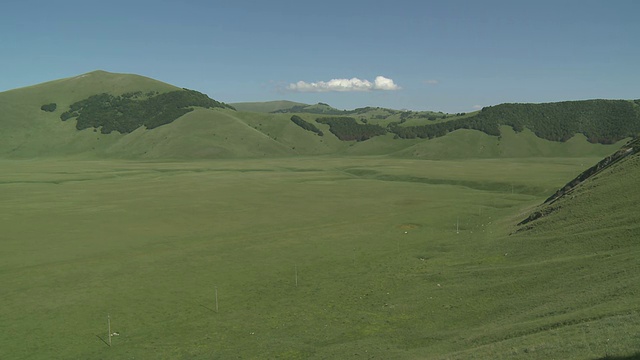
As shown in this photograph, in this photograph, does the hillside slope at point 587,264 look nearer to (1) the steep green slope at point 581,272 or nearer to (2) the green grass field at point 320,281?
(1) the steep green slope at point 581,272

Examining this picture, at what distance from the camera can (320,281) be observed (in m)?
47.3

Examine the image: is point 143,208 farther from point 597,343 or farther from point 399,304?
point 597,343

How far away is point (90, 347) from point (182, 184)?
101 m

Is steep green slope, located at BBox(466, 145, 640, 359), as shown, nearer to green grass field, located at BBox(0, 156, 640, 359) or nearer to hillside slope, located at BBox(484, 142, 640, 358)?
hillside slope, located at BBox(484, 142, 640, 358)

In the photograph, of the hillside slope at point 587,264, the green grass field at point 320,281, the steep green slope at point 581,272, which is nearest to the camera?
the steep green slope at point 581,272

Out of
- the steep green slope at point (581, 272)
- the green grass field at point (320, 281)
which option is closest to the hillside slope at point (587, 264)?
the steep green slope at point (581, 272)

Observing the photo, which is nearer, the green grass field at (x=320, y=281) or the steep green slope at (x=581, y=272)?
the steep green slope at (x=581, y=272)

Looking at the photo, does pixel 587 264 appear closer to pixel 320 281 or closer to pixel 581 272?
pixel 581 272

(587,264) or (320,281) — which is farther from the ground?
(587,264)

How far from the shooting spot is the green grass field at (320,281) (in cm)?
3000

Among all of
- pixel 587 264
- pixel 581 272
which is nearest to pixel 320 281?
pixel 581 272

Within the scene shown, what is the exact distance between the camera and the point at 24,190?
382 ft

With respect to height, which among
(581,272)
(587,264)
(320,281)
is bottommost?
(320,281)

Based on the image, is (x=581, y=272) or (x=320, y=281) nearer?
(x=581, y=272)
